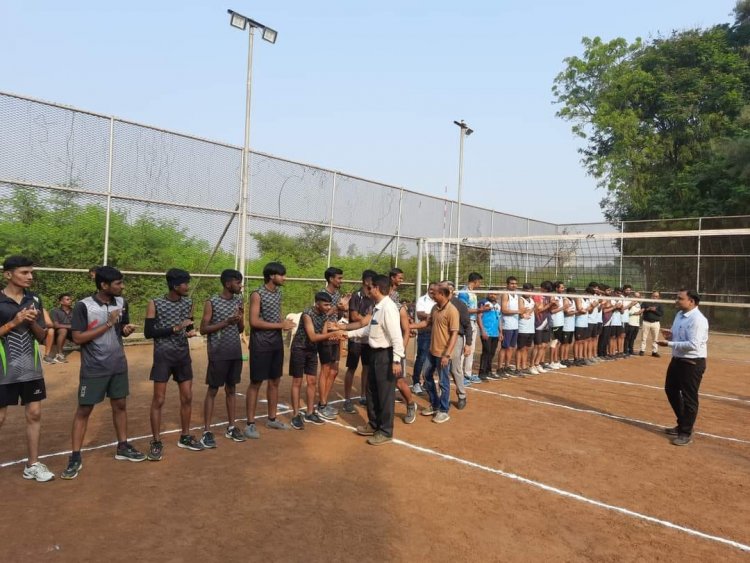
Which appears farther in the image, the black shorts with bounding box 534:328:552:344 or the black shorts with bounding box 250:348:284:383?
the black shorts with bounding box 534:328:552:344

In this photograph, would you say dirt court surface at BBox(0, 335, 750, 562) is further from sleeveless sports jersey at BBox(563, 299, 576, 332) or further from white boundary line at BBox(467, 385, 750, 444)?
sleeveless sports jersey at BBox(563, 299, 576, 332)

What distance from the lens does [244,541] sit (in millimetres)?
3762

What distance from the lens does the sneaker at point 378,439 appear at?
6.13 m

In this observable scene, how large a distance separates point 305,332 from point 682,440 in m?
4.71

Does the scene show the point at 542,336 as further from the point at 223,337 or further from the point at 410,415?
the point at 223,337

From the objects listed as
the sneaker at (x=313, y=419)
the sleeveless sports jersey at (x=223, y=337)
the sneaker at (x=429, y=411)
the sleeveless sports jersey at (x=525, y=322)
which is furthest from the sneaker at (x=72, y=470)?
the sleeveless sports jersey at (x=525, y=322)

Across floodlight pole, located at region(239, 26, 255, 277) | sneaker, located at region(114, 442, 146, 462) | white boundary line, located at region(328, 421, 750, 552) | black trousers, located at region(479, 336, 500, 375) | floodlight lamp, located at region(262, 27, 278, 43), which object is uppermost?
floodlight lamp, located at region(262, 27, 278, 43)

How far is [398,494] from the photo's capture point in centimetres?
470

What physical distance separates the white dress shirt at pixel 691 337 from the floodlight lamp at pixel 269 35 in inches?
378

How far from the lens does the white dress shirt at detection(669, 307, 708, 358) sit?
6602 mm

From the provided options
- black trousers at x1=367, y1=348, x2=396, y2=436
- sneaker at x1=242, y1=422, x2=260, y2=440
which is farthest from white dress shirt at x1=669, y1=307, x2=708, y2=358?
sneaker at x1=242, y1=422, x2=260, y2=440

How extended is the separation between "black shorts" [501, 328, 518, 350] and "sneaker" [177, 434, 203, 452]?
6.63m

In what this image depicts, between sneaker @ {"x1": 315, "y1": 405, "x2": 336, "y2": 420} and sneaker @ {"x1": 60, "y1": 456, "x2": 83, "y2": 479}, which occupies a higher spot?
sneaker @ {"x1": 60, "y1": 456, "x2": 83, "y2": 479}

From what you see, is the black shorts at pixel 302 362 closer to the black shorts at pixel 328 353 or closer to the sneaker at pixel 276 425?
the black shorts at pixel 328 353
